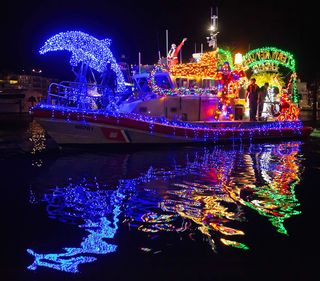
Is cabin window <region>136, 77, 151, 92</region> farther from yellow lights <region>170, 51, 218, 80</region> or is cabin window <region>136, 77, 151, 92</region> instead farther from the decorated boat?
yellow lights <region>170, 51, 218, 80</region>

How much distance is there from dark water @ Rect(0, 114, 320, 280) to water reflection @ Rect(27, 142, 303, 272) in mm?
17

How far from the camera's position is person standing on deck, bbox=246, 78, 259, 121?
17.1 meters

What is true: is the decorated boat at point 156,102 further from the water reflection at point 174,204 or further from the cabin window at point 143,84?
the water reflection at point 174,204

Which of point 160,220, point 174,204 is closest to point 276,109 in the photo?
point 174,204

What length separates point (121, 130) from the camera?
48.8 ft

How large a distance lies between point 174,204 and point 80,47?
8.77m

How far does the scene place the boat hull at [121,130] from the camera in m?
14.4

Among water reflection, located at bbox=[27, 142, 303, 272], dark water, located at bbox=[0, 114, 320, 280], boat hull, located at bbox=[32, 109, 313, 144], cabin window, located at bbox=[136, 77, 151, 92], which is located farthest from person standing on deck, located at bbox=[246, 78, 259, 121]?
water reflection, located at bbox=[27, 142, 303, 272]

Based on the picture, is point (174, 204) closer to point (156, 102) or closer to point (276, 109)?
point (156, 102)

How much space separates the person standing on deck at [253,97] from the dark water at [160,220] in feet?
19.7

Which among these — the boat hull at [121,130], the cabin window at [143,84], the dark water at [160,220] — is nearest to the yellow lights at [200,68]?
the cabin window at [143,84]

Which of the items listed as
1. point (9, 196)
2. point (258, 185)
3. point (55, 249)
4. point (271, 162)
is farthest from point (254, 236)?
point (271, 162)

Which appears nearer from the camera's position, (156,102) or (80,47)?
(80,47)

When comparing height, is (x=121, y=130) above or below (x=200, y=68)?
below
